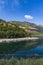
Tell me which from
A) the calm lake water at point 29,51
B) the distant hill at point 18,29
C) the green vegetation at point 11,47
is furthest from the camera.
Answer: the distant hill at point 18,29

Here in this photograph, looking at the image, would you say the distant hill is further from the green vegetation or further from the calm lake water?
the calm lake water

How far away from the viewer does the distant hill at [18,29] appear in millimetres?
40356

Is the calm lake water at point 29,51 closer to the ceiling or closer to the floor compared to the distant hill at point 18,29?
closer to the floor

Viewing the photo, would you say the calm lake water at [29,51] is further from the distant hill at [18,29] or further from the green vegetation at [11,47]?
the distant hill at [18,29]

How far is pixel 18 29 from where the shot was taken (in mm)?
47062

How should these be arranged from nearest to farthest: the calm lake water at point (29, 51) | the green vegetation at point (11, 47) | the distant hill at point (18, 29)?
the calm lake water at point (29, 51)
the green vegetation at point (11, 47)
the distant hill at point (18, 29)

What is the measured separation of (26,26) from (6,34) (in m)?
12.5

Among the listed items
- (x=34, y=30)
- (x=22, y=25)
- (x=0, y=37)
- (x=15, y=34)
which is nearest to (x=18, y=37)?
(x=15, y=34)

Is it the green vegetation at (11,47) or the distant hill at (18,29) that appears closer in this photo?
the green vegetation at (11,47)

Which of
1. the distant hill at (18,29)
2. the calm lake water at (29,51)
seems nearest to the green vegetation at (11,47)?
the calm lake water at (29,51)

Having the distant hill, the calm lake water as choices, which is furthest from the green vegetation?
the distant hill

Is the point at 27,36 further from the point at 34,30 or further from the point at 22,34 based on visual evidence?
A: the point at 34,30

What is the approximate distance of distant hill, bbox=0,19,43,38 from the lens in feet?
132

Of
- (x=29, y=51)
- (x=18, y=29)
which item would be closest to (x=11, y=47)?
(x=29, y=51)
